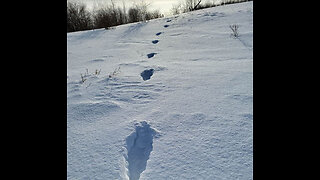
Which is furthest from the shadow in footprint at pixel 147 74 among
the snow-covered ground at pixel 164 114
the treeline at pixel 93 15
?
the treeline at pixel 93 15

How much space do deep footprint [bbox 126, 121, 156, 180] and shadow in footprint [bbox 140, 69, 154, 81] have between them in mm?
1001

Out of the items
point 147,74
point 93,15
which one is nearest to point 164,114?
point 147,74

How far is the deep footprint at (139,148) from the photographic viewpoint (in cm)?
115

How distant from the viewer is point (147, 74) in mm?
2457

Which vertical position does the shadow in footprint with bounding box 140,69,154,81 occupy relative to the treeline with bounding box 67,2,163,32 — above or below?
below

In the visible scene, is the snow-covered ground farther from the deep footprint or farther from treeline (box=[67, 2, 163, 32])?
treeline (box=[67, 2, 163, 32])

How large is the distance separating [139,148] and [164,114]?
0.37 metres

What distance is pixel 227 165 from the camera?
104 centimetres

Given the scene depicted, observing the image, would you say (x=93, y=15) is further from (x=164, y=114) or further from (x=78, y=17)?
(x=164, y=114)

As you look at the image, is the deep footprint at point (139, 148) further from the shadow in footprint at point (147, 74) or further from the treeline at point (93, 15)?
the treeline at point (93, 15)

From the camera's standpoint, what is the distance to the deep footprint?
1146mm

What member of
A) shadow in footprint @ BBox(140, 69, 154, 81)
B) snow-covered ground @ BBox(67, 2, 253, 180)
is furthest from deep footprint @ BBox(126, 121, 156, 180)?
shadow in footprint @ BBox(140, 69, 154, 81)
